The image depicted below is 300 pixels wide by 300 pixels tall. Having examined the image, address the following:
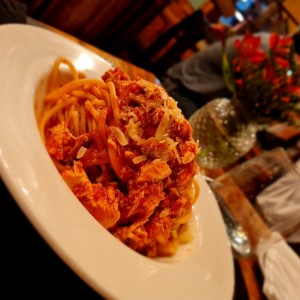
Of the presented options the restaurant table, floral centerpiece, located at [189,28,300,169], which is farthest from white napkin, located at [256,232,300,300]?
the restaurant table

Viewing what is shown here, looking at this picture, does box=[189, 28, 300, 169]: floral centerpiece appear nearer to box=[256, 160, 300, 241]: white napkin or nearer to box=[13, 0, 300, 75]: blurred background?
box=[256, 160, 300, 241]: white napkin

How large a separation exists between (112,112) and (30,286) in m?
0.37

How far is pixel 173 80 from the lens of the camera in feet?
8.00

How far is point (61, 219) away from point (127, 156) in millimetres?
220

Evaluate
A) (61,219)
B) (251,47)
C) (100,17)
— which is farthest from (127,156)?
(100,17)

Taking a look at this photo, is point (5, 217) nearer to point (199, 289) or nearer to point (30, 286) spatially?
point (30, 286)

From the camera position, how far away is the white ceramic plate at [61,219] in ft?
1.38

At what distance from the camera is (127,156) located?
0.63 meters

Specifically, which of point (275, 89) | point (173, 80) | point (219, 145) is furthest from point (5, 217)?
point (173, 80)

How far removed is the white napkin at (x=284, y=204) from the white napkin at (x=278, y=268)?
0.14 feet

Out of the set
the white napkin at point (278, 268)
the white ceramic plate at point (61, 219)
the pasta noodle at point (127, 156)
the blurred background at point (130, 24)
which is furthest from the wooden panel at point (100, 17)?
the white napkin at point (278, 268)

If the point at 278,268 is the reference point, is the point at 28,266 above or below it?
above

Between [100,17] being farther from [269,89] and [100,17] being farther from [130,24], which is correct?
[269,89]

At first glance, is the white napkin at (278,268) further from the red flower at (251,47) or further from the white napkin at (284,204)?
the red flower at (251,47)
